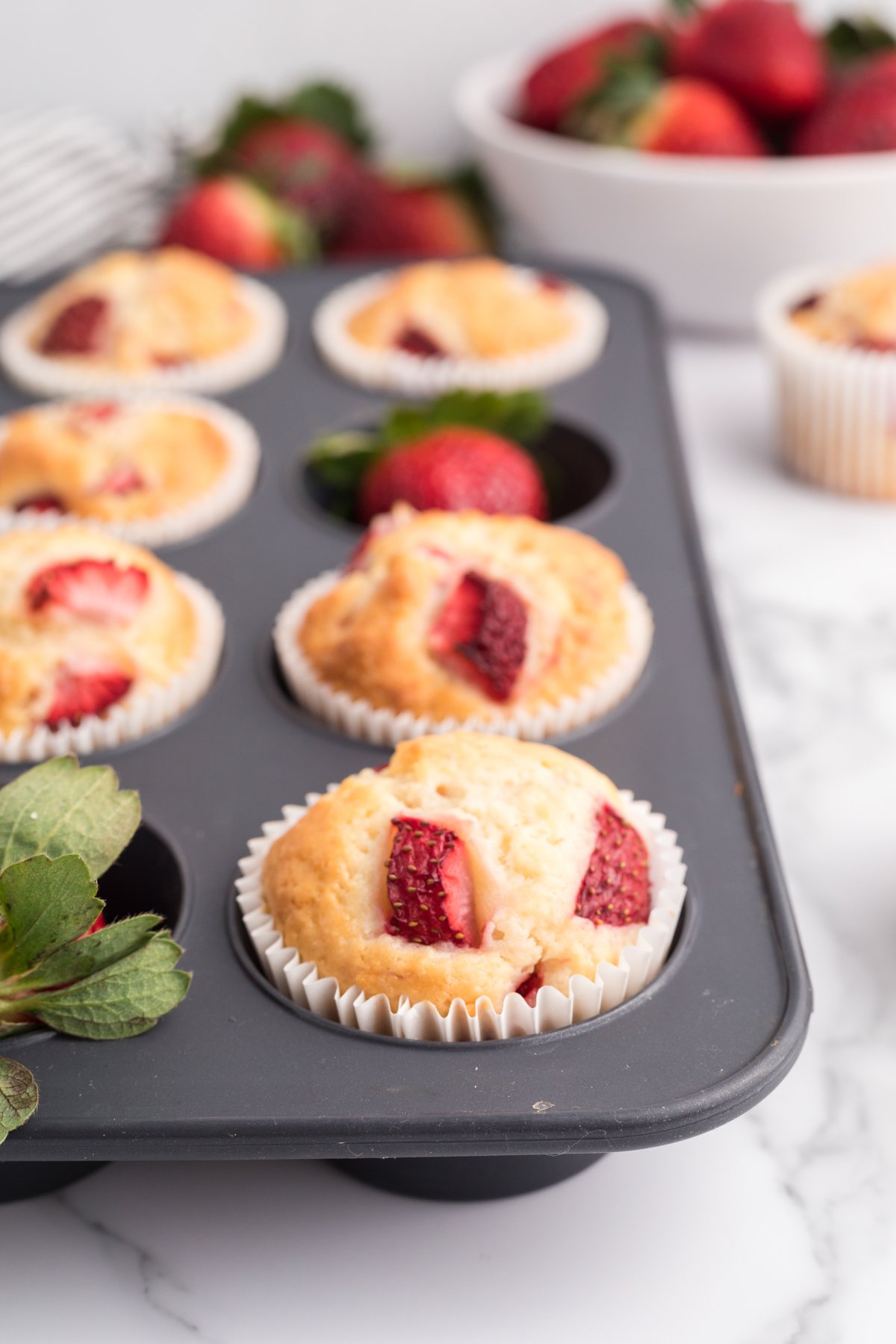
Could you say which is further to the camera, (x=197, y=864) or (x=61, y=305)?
(x=61, y=305)

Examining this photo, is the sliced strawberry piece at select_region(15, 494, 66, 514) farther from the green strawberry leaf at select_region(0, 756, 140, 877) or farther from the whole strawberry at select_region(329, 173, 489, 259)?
the whole strawberry at select_region(329, 173, 489, 259)

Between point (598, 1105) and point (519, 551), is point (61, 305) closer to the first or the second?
point (519, 551)

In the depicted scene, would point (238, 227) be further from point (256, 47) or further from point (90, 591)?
point (90, 591)

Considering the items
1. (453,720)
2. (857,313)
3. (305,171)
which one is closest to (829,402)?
(857,313)

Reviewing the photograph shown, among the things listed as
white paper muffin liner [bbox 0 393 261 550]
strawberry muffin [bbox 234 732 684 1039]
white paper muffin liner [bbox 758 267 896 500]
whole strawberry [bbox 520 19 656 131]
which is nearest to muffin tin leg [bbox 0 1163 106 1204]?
strawberry muffin [bbox 234 732 684 1039]

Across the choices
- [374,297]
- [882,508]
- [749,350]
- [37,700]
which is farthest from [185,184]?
[37,700]
